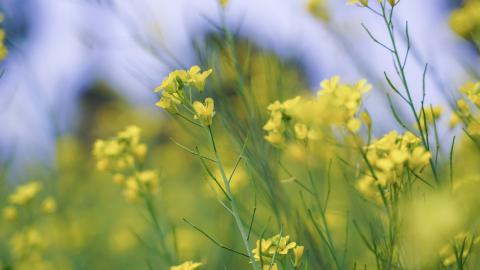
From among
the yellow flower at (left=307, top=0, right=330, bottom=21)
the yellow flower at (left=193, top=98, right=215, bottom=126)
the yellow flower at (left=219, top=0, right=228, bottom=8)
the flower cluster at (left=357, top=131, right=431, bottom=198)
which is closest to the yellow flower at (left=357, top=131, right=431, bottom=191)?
the flower cluster at (left=357, top=131, right=431, bottom=198)

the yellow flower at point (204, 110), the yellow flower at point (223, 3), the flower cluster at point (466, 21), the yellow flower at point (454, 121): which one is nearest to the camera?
the yellow flower at point (204, 110)

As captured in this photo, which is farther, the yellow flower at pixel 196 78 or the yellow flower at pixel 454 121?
the yellow flower at pixel 454 121

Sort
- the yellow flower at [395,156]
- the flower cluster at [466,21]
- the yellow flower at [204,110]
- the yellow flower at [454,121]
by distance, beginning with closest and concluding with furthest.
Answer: the yellow flower at [395,156] < the yellow flower at [204,110] < the yellow flower at [454,121] < the flower cluster at [466,21]

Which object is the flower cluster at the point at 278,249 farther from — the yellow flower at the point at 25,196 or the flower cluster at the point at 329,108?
the yellow flower at the point at 25,196

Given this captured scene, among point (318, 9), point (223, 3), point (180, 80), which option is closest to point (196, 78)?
point (180, 80)

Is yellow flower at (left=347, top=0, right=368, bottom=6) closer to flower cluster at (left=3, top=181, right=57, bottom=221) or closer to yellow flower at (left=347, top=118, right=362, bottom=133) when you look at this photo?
yellow flower at (left=347, top=118, right=362, bottom=133)

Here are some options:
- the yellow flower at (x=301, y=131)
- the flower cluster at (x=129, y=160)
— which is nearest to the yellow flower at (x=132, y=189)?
the flower cluster at (x=129, y=160)

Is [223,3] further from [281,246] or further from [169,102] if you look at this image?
[281,246]

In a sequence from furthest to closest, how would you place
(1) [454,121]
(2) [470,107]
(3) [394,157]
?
1. (1) [454,121]
2. (2) [470,107]
3. (3) [394,157]
